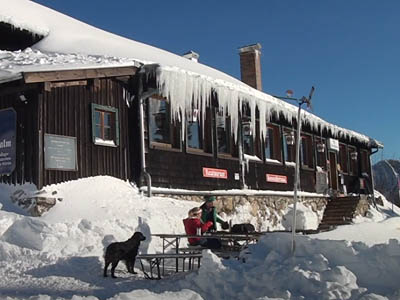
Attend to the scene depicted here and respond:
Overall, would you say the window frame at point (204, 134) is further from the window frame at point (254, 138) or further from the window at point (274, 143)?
the window at point (274, 143)

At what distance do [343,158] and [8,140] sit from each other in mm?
15696

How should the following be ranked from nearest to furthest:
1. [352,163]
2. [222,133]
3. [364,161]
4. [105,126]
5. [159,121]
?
[105,126]
[159,121]
[222,133]
[352,163]
[364,161]

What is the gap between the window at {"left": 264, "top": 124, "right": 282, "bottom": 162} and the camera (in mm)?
17297

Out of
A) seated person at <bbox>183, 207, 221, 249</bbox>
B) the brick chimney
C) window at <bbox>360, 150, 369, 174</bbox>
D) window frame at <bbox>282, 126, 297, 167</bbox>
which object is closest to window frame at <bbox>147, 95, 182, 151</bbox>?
seated person at <bbox>183, 207, 221, 249</bbox>

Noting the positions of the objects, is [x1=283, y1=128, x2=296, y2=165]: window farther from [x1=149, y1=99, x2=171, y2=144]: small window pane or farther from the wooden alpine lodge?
[x1=149, y1=99, x2=171, y2=144]: small window pane

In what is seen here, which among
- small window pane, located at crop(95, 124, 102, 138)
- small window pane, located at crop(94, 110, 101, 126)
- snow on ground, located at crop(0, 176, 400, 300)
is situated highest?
small window pane, located at crop(94, 110, 101, 126)

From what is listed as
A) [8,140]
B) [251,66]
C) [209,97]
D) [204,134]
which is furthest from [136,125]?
[251,66]

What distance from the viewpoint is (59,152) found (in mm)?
10625

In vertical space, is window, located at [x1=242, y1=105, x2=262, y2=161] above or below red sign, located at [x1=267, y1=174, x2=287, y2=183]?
above

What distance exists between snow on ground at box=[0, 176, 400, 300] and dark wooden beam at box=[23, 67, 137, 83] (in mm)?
2138

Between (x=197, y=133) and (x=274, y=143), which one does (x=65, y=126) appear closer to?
(x=197, y=133)

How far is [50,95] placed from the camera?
35.0 ft

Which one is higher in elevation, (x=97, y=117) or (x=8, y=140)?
(x=97, y=117)

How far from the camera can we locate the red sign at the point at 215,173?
13966 mm
